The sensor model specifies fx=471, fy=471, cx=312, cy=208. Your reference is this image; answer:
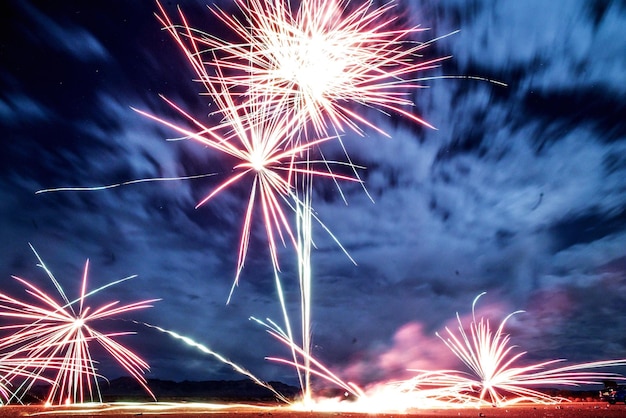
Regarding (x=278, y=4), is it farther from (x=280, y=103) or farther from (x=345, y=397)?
(x=345, y=397)

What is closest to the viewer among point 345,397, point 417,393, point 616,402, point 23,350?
point 23,350

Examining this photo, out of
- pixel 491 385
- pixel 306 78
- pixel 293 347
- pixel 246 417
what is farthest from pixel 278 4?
pixel 491 385

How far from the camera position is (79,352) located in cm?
1246

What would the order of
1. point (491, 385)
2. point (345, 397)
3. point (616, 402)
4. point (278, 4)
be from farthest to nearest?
point (616, 402), point (345, 397), point (491, 385), point (278, 4)

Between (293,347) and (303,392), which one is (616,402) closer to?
(303,392)

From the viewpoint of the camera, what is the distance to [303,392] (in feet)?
37.7

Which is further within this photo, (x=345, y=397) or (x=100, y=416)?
(x=345, y=397)

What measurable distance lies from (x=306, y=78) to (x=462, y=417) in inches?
297

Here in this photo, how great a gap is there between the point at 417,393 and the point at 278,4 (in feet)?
31.4

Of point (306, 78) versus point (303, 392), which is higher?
point (306, 78)

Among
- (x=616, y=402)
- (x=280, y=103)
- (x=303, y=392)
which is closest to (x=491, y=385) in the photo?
(x=303, y=392)

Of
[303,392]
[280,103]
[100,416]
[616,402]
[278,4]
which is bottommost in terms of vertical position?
[100,416]

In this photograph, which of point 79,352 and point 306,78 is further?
point 79,352

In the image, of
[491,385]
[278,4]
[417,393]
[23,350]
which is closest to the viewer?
[278,4]
